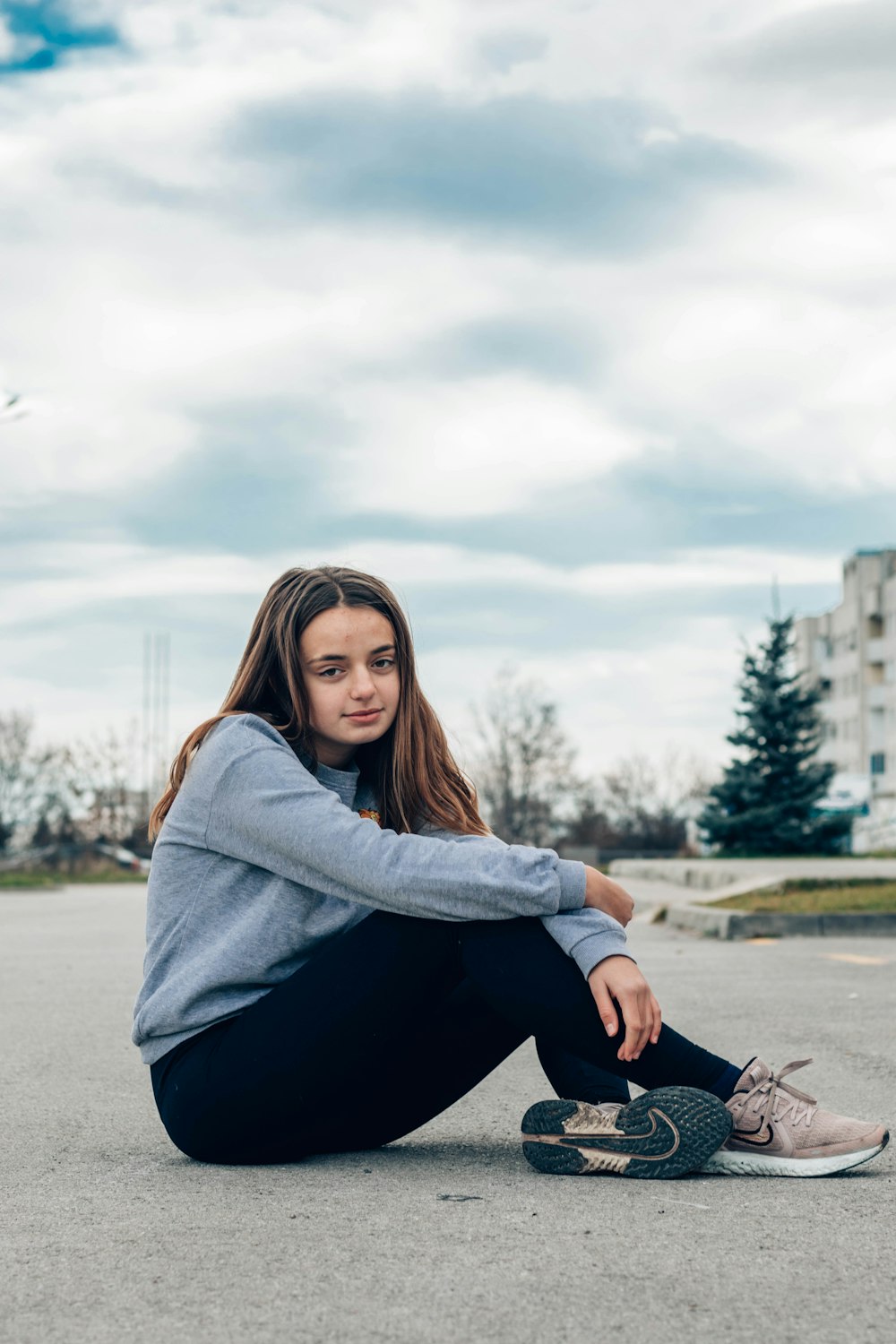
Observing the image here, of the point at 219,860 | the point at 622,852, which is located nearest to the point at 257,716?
the point at 219,860

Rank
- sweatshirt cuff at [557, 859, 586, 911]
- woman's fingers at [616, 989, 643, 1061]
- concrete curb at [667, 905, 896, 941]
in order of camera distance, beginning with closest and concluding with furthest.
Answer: woman's fingers at [616, 989, 643, 1061] → sweatshirt cuff at [557, 859, 586, 911] → concrete curb at [667, 905, 896, 941]

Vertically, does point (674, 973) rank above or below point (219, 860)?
below

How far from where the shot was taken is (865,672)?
308 feet

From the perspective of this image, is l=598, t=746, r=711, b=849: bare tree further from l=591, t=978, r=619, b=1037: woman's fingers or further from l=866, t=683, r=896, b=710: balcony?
l=591, t=978, r=619, b=1037: woman's fingers

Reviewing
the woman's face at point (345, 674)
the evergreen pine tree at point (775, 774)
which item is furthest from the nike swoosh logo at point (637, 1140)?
the evergreen pine tree at point (775, 774)

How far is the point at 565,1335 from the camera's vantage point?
82.2 inches

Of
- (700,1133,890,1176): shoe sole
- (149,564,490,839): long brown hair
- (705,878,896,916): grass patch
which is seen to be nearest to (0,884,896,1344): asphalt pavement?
(700,1133,890,1176): shoe sole

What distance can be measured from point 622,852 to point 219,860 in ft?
176

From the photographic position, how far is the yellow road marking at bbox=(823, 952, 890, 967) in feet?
30.7

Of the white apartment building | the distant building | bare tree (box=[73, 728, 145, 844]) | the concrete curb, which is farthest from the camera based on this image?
the white apartment building

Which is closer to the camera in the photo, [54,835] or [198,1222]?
[198,1222]

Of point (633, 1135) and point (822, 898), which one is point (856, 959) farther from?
point (633, 1135)

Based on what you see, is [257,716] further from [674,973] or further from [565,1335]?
[674,973]

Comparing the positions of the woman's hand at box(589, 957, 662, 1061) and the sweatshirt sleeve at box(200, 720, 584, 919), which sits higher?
the sweatshirt sleeve at box(200, 720, 584, 919)
